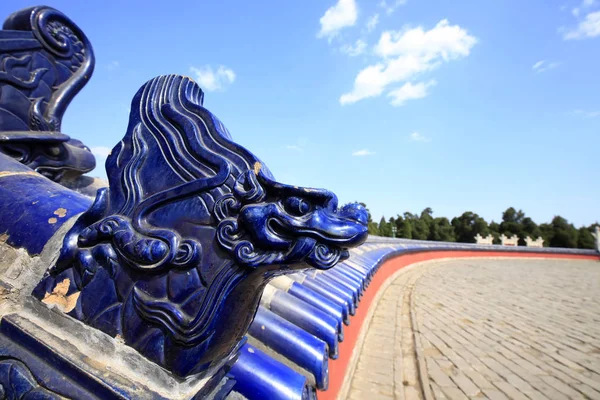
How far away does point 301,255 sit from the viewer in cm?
79

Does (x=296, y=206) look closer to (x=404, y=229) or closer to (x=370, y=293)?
(x=370, y=293)

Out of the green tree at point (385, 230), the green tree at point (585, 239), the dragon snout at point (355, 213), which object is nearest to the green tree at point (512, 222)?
the green tree at point (585, 239)

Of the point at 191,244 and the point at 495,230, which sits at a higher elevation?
the point at 495,230

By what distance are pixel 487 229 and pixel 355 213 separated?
124ft

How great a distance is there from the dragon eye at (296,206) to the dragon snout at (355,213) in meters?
0.10

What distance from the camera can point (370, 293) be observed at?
197 inches

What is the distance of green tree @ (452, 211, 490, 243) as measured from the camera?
33.7 m

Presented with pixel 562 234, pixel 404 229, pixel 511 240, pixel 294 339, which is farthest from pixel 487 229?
pixel 294 339

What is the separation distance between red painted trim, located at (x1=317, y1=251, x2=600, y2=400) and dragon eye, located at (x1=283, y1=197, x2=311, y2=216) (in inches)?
43.2

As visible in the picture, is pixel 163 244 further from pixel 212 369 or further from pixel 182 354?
pixel 212 369

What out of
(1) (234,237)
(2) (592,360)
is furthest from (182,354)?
(2) (592,360)

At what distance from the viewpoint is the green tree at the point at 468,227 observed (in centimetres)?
3369

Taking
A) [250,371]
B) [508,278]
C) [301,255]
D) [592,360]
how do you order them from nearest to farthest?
1. [301,255]
2. [250,371]
3. [592,360]
4. [508,278]

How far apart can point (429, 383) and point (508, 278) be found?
963 centimetres
